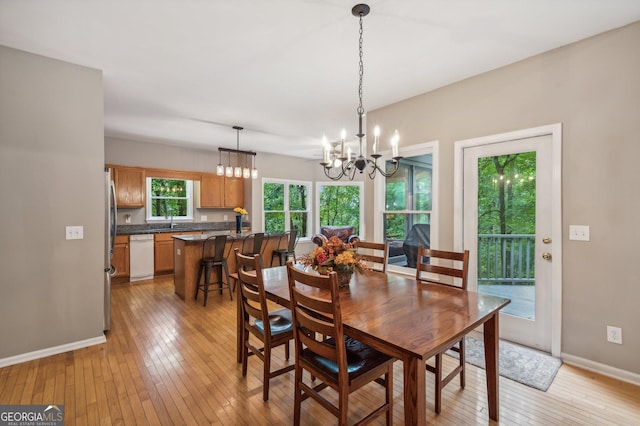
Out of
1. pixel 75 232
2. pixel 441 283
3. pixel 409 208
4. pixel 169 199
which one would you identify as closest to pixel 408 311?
pixel 441 283

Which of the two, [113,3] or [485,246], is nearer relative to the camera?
[113,3]

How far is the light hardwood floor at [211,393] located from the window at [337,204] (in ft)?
17.2

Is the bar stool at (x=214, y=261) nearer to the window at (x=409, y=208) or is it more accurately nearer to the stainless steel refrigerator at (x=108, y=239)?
the stainless steel refrigerator at (x=108, y=239)

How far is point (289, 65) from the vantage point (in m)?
2.90

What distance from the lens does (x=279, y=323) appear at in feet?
7.50

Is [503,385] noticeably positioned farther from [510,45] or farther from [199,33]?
[199,33]

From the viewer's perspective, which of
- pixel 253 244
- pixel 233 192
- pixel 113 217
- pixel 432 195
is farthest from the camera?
pixel 233 192

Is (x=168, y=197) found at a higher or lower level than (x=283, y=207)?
higher

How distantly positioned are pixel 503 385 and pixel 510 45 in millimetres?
2778

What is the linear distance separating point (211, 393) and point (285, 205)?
5.54m

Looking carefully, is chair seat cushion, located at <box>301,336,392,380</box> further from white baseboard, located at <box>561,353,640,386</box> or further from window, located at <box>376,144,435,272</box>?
window, located at <box>376,144,435,272</box>

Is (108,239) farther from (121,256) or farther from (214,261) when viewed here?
(121,256)

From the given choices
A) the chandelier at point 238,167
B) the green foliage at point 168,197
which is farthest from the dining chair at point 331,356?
the green foliage at point 168,197

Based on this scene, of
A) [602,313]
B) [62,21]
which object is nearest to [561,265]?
[602,313]
